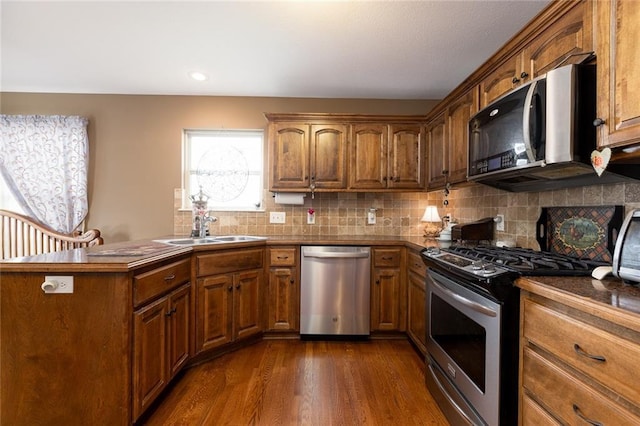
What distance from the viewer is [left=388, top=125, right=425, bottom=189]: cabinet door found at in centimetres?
298

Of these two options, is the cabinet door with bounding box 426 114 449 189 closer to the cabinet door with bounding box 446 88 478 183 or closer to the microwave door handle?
the cabinet door with bounding box 446 88 478 183

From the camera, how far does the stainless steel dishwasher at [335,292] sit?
267 cm

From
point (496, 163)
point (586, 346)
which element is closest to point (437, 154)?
point (496, 163)

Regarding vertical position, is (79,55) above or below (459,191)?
above

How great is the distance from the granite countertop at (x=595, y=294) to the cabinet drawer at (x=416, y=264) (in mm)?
1136

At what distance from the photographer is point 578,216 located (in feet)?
5.20

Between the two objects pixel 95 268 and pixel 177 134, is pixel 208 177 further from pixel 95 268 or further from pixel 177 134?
pixel 95 268

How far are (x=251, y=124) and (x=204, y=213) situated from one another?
1117 mm

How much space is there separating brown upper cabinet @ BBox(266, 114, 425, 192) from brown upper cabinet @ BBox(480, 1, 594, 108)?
3.93 ft

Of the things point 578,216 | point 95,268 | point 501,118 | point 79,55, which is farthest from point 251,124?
point 578,216

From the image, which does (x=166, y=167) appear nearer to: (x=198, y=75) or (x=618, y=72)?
(x=198, y=75)

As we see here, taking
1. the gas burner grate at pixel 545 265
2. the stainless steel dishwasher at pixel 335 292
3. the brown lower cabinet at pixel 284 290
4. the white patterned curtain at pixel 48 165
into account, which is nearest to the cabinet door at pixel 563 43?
the gas burner grate at pixel 545 265

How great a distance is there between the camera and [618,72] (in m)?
1.03

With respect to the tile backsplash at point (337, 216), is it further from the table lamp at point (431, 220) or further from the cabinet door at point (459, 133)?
the cabinet door at point (459, 133)
